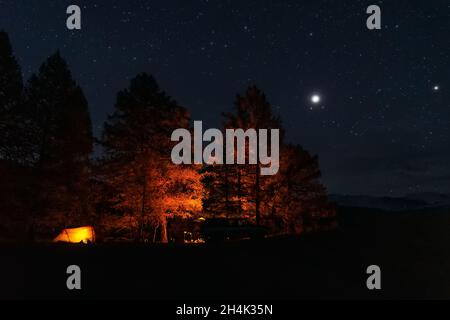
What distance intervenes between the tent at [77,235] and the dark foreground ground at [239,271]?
8715mm

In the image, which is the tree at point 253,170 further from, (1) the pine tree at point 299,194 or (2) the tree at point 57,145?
(2) the tree at point 57,145

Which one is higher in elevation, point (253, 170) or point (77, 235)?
point (253, 170)

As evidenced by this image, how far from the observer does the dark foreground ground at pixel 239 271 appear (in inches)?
380

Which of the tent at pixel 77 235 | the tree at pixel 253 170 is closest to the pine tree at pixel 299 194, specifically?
the tree at pixel 253 170

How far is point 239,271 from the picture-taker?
449 inches

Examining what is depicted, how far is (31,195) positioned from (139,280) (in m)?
18.1

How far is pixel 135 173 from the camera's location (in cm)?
2650

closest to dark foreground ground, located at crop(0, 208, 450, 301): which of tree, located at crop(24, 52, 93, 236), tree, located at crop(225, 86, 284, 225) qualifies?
tree, located at crop(24, 52, 93, 236)

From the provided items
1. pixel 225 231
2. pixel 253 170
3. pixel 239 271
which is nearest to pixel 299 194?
pixel 253 170

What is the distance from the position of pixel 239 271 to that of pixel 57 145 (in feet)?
62.2

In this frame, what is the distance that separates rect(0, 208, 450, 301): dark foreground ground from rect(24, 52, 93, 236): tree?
10538 mm

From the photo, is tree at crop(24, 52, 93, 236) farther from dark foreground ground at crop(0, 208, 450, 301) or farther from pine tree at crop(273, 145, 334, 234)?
pine tree at crop(273, 145, 334, 234)

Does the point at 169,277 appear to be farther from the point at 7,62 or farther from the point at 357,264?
the point at 7,62

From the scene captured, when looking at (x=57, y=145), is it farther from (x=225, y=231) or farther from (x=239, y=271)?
(x=239, y=271)
